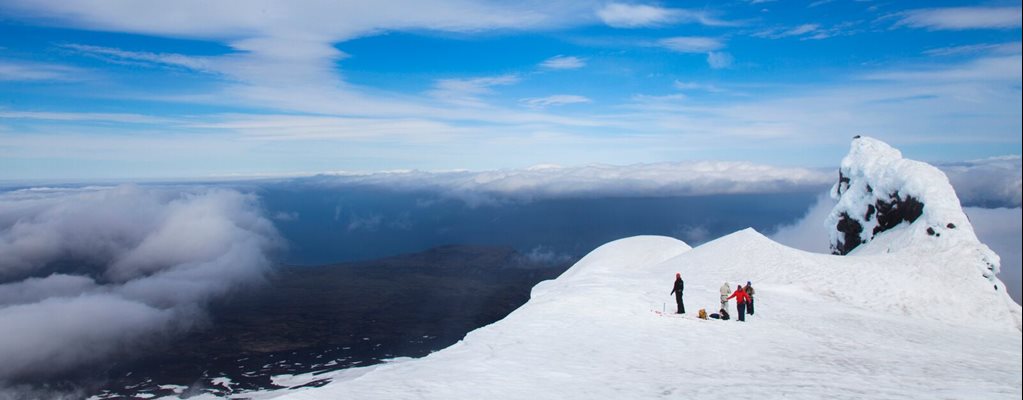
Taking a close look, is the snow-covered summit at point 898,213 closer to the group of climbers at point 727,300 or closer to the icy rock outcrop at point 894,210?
the icy rock outcrop at point 894,210

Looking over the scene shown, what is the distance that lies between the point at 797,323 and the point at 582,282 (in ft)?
52.8

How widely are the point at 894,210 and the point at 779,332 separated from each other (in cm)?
4015

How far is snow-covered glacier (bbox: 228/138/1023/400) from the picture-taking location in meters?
16.5

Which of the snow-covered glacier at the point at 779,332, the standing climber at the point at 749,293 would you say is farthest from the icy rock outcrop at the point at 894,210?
the standing climber at the point at 749,293

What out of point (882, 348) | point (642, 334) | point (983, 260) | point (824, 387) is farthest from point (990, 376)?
point (983, 260)

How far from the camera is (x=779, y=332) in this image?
88.1ft

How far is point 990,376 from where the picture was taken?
1914cm

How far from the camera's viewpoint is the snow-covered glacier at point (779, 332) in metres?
16.5

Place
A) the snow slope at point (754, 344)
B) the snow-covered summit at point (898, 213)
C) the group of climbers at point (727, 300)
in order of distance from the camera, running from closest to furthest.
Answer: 1. the snow slope at point (754, 344)
2. the group of climbers at point (727, 300)
3. the snow-covered summit at point (898, 213)

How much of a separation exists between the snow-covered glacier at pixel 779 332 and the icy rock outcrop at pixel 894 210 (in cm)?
18

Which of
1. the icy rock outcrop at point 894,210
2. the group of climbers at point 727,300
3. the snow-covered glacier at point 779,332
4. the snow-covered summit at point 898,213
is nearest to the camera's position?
the snow-covered glacier at point 779,332

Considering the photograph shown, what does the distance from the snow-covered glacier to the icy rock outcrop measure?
18 cm

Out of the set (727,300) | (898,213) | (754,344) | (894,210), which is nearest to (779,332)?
(727,300)

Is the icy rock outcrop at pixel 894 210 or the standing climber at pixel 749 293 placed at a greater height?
the icy rock outcrop at pixel 894 210
